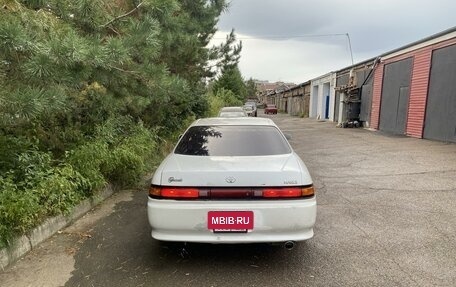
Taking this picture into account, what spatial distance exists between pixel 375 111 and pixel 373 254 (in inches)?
639

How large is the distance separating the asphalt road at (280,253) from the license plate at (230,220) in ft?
1.56

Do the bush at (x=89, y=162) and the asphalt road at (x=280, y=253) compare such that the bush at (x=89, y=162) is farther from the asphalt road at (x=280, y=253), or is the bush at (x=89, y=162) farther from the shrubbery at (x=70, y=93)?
the asphalt road at (x=280, y=253)

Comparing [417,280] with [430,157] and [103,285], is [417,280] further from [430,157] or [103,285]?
[430,157]

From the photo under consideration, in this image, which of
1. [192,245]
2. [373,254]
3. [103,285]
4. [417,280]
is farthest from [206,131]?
[417,280]

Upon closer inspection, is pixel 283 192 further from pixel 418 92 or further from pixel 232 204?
pixel 418 92

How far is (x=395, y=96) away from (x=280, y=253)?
14.9 metres

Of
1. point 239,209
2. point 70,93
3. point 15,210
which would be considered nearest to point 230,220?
point 239,209

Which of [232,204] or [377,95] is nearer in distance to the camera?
[232,204]

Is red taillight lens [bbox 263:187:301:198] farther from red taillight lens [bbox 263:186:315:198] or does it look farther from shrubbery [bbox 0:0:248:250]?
shrubbery [bbox 0:0:248:250]

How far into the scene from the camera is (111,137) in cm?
585

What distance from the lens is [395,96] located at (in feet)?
52.0

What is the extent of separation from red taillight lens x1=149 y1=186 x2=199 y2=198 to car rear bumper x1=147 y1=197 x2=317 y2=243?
5 cm

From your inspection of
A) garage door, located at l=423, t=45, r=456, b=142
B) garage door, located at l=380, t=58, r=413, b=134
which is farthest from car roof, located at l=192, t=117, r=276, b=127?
garage door, located at l=380, t=58, r=413, b=134

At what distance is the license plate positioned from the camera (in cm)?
290
